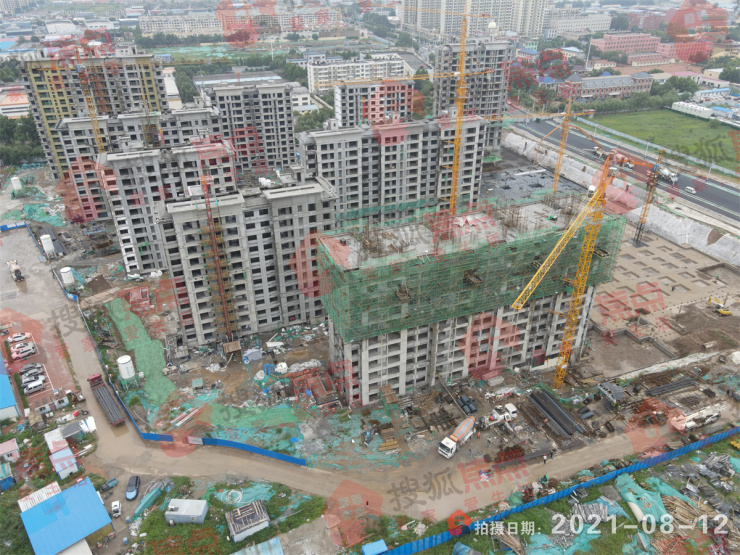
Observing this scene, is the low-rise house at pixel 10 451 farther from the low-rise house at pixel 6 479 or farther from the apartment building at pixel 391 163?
the apartment building at pixel 391 163

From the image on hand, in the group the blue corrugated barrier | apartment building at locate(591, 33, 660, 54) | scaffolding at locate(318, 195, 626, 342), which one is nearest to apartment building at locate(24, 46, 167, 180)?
scaffolding at locate(318, 195, 626, 342)

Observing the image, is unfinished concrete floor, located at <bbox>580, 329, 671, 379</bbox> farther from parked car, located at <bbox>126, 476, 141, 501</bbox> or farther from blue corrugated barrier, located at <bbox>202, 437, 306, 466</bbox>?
parked car, located at <bbox>126, 476, 141, 501</bbox>

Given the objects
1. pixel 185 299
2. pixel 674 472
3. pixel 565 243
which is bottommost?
pixel 674 472

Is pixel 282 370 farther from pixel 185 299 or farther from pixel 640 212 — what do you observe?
pixel 640 212

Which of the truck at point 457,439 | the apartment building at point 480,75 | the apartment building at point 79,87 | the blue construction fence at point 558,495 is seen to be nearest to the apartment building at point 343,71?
the apartment building at point 480,75

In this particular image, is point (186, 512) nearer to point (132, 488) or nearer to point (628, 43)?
point (132, 488)

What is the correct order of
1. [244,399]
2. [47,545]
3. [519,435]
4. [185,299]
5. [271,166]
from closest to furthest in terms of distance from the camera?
[47,545], [519,435], [244,399], [185,299], [271,166]

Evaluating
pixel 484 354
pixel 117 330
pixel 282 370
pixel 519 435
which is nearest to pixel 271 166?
pixel 117 330
